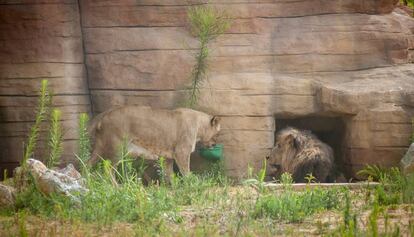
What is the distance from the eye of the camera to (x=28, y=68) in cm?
1115

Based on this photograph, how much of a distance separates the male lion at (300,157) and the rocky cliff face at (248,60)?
212 millimetres

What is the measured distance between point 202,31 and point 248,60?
1.00m

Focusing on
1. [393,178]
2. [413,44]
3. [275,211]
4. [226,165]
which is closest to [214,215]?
[275,211]

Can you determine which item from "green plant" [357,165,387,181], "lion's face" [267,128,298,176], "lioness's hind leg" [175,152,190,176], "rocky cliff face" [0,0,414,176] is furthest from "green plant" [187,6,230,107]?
"green plant" [357,165,387,181]

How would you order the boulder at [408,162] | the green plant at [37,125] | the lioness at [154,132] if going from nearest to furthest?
the green plant at [37,125] < the boulder at [408,162] < the lioness at [154,132]

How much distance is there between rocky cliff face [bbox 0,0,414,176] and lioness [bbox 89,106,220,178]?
41 centimetres

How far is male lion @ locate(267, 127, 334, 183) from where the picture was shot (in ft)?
37.3

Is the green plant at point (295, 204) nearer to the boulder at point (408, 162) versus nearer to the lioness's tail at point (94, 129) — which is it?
the boulder at point (408, 162)

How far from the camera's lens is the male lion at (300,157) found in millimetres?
11367

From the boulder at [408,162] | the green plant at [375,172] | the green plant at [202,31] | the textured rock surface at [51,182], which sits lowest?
the green plant at [375,172]

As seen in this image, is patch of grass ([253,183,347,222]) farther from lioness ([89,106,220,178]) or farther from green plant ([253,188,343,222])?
lioness ([89,106,220,178])

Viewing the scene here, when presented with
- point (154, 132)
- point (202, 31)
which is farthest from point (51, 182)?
point (202, 31)

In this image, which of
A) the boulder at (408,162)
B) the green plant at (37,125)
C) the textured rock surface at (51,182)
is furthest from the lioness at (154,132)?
the boulder at (408,162)

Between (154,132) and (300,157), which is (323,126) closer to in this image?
(300,157)
